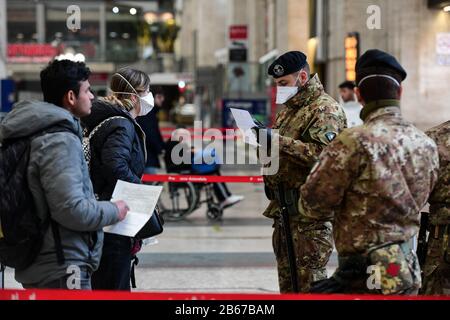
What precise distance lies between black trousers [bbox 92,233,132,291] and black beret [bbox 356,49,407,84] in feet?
6.11

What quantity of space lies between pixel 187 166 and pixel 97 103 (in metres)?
7.02

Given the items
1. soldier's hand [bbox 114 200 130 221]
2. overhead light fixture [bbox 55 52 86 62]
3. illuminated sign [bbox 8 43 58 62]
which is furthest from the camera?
illuminated sign [bbox 8 43 58 62]

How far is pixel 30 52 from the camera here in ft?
208

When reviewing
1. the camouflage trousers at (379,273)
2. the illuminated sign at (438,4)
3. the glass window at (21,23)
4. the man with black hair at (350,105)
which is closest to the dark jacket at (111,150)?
the camouflage trousers at (379,273)

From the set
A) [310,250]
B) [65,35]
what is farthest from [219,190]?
[65,35]

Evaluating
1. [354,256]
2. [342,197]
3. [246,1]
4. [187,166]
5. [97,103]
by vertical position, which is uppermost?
[246,1]

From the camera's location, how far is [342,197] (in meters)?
3.87

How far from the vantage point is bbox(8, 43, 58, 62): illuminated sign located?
62.9m

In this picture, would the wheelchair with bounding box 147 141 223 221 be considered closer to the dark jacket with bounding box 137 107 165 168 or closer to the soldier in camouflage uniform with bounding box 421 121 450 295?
the dark jacket with bounding box 137 107 165 168

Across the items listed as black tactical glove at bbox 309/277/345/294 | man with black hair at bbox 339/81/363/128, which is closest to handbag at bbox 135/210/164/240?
black tactical glove at bbox 309/277/345/294

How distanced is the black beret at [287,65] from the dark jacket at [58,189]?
1.88 m
